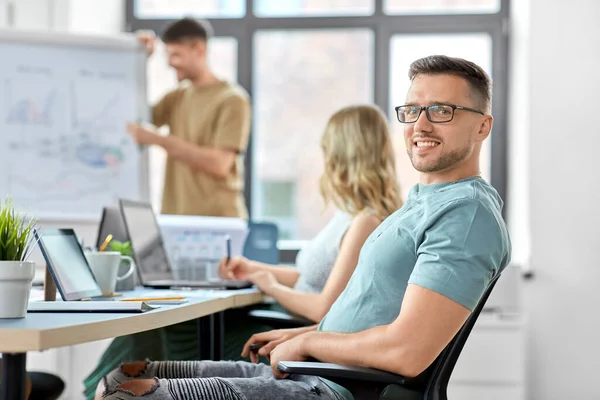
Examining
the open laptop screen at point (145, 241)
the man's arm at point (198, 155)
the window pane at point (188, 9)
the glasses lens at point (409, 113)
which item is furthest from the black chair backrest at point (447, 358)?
the window pane at point (188, 9)

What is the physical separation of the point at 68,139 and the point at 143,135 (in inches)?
14.3

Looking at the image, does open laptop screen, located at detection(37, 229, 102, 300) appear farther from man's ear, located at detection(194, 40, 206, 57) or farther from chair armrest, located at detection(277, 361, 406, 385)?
man's ear, located at detection(194, 40, 206, 57)

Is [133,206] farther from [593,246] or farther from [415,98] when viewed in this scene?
[593,246]

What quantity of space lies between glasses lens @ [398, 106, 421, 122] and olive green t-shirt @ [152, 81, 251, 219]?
2251 mm

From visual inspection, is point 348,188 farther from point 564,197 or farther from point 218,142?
point 564,197

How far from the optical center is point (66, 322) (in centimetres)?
138

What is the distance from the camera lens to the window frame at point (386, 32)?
4.78 metres

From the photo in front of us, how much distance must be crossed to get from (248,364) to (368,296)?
0.38 meters

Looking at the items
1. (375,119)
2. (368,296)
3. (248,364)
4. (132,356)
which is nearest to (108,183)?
(132,356)

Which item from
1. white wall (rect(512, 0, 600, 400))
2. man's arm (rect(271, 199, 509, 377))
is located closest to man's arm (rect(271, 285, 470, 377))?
man's arm (rect(271, 199, 509, 377))

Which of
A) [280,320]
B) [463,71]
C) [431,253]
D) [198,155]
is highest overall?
[463,71]

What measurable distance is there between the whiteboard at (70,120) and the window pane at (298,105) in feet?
3.50

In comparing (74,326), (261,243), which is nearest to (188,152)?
(261,243)

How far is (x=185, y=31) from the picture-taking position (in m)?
4.02
